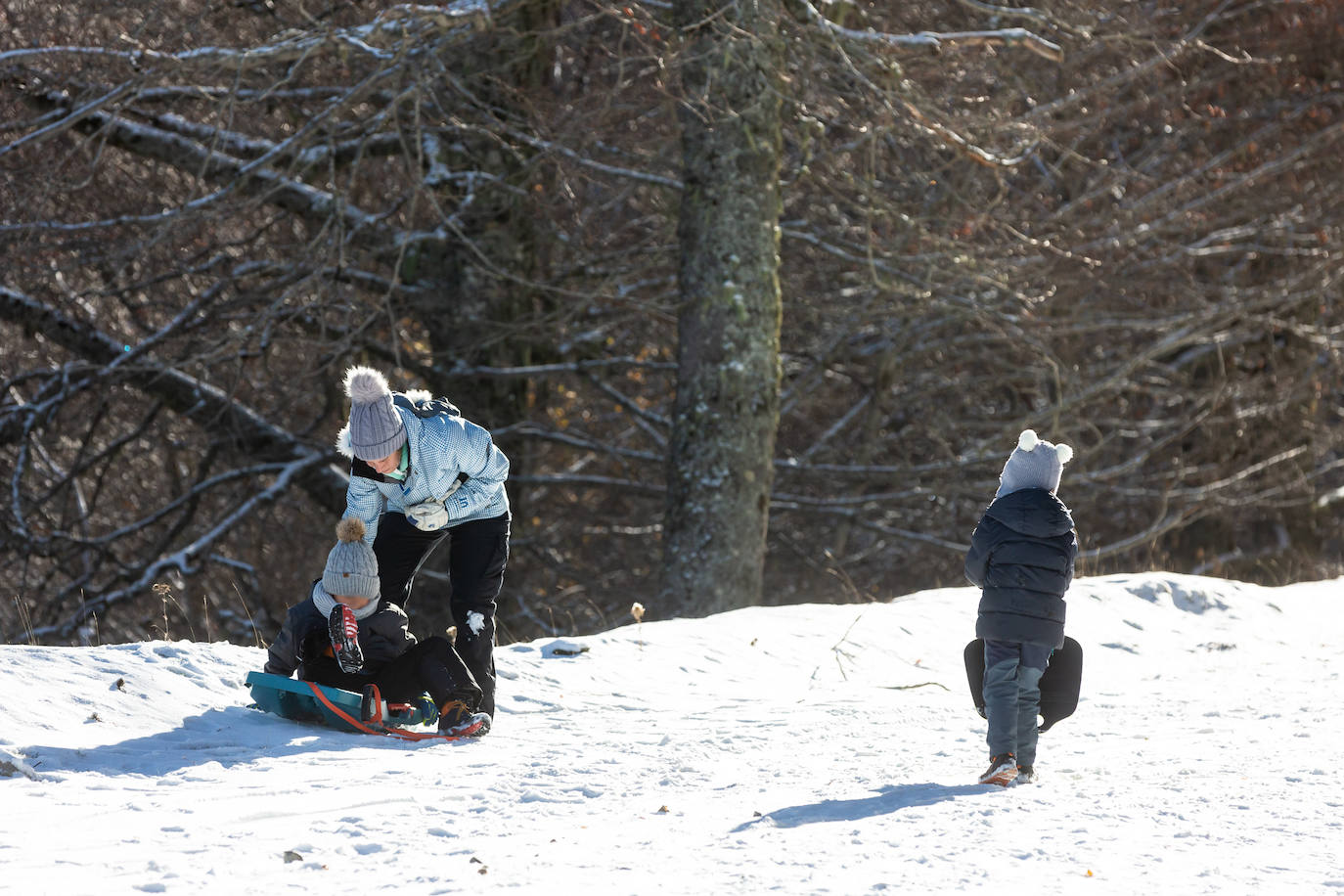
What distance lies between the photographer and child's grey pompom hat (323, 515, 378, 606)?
17.0ft

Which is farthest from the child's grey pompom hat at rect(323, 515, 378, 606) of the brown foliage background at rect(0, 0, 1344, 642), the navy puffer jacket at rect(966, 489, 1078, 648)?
the brown foliage background at rect(0, 0, 1344, 642)

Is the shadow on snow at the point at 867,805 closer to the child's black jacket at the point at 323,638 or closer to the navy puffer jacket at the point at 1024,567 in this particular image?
the navy puffer jacket at the point at 1024,567

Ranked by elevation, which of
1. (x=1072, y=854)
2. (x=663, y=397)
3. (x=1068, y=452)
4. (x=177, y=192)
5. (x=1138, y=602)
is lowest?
(x=1072, y=854)

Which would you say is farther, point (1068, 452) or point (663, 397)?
point (663, 397)

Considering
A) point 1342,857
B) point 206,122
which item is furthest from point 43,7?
point 1342,857

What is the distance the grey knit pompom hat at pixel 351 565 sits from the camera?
518cm

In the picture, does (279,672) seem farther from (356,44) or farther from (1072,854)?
(356,44)

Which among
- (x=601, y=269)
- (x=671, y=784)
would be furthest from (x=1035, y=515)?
(x=601, y=269)

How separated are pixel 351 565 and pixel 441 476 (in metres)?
0.52

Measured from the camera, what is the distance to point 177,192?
1172cm

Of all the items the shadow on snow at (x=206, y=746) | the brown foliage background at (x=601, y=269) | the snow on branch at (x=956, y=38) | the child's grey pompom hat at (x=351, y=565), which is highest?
the snow on branch at (x=956, y=38)

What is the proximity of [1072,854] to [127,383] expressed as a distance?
30.8 feet

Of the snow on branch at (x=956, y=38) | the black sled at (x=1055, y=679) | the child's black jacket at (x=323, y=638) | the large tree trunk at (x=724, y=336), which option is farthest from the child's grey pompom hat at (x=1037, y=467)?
the large tree trunk at (x=724, y=336)

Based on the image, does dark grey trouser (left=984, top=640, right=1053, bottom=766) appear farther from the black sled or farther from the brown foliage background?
the brown foliage background
